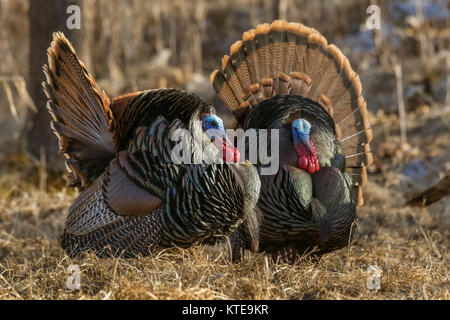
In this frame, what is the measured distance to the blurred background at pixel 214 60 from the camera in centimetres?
577

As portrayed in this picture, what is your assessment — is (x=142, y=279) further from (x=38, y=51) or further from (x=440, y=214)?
(x=38, y=51)

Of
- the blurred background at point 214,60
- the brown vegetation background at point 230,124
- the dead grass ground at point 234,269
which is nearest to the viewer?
the dead grass ground at point 234,269

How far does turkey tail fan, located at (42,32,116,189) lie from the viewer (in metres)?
3.71

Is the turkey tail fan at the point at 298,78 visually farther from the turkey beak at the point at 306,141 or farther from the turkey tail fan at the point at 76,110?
the turkey tail fan at the point at 76,110

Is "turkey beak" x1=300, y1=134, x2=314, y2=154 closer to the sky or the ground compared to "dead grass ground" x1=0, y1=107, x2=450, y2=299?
closer to the sky

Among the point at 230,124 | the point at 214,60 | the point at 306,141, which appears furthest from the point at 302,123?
the point at 214,60

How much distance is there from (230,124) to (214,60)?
13.5 ft

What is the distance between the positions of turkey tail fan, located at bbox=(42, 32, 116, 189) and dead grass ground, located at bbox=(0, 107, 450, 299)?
0.67 m

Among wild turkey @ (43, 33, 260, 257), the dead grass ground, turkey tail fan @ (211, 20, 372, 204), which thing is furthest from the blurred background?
turkey tail fan @ (211, 20, 372, 204)

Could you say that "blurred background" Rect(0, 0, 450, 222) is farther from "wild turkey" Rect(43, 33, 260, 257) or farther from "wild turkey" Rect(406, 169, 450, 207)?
"wild turkey" Rect(406, 169, 450, 207)

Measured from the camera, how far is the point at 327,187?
3.61 metres

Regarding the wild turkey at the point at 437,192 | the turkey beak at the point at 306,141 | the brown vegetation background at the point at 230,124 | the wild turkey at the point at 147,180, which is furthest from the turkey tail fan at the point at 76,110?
the wild turkey at the point at 437,192

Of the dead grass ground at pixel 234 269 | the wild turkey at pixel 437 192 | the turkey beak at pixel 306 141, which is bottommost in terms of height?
the dead grass ground at pixel 234 269

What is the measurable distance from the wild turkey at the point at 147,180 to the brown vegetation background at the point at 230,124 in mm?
186
